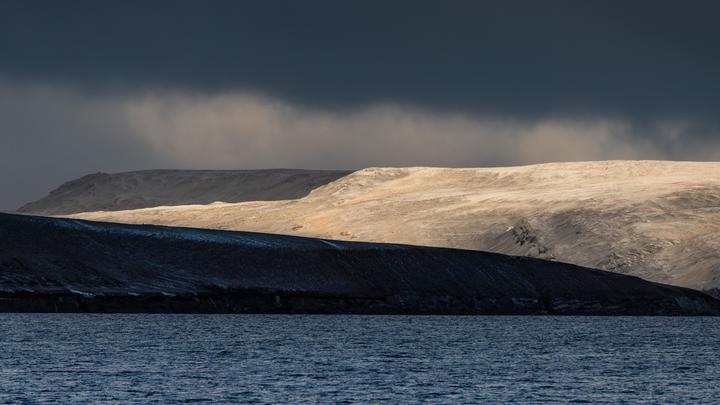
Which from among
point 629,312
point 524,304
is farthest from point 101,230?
point 629,312

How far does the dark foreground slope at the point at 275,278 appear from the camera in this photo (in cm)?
14138

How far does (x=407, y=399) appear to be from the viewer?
212 ft

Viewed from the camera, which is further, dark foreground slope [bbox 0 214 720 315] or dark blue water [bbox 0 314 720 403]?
dark foreground slope [bbox 0 214 720 315]

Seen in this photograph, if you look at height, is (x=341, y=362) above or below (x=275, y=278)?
below

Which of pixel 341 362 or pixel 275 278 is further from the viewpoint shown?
pixel 275 278

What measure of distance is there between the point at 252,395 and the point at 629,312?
114 meters

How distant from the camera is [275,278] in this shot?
15688cm

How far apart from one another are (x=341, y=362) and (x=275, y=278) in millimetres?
71387

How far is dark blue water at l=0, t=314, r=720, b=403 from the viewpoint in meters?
66.6

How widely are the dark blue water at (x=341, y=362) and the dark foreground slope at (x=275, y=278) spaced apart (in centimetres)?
385

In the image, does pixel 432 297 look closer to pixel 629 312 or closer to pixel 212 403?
pixel 629 312

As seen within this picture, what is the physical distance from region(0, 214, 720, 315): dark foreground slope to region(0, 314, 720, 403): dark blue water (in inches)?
152

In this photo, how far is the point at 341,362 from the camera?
8594cm

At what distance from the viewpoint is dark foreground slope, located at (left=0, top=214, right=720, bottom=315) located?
141m
